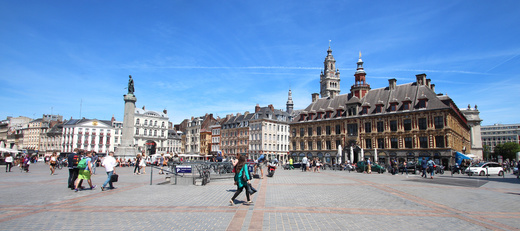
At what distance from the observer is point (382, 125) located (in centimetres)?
4647

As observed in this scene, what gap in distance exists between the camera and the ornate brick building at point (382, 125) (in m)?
41.1

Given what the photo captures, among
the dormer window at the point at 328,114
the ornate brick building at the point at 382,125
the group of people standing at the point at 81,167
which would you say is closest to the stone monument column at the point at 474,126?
the ornate brick building at the point at 382,125

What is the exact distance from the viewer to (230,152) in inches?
3209

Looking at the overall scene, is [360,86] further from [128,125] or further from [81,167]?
[81,167]

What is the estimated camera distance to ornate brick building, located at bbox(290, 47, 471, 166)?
4106cm

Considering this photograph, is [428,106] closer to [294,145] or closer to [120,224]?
[294,145]

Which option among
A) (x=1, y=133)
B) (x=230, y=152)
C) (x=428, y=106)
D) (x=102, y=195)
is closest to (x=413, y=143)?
(x=428, y=106)

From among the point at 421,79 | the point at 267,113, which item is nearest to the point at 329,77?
the point at 267,113

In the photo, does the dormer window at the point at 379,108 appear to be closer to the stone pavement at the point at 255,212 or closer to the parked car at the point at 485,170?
the parked car at the point at 485,170

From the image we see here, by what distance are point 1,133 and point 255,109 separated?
382 feet

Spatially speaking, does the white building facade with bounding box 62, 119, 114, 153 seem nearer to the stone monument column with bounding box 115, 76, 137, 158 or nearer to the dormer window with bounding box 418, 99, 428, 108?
the stone monument column with bounding box 115, 76, 137, 158

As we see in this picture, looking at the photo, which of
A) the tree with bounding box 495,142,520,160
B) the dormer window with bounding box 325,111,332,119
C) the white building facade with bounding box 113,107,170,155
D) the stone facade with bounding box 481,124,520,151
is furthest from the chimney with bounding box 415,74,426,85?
the stone facade with bounding box 481,124,520,151

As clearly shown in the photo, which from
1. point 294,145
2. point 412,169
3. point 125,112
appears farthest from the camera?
point 294,145

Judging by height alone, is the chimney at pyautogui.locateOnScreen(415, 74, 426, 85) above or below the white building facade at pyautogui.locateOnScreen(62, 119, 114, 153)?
above
